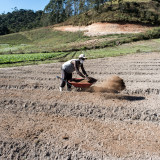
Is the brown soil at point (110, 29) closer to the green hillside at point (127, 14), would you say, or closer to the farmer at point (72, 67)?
the green hillside at point (127, 14)

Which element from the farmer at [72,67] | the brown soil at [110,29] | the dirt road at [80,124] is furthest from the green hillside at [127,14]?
the farmer at [72,67]

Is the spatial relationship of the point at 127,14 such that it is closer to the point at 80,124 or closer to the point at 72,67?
the point at 72,67

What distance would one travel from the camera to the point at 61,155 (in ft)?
15.2

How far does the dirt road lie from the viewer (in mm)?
4695

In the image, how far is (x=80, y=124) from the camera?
19.3 ft

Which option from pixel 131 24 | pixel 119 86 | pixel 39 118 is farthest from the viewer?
pixel 131 24

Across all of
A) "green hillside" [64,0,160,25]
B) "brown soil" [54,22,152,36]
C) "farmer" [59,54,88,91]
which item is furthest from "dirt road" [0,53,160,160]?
"green hillside" [64,0,160,25]

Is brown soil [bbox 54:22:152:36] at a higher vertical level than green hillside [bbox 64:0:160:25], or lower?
lower

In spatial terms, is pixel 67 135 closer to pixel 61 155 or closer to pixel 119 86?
pixel 61 155

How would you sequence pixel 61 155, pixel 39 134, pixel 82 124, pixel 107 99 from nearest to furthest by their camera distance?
pixel 61 155
pixel 39 134
pixel 82 124
pixel 107 99

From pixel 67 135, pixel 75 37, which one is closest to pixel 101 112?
pixel 67 135

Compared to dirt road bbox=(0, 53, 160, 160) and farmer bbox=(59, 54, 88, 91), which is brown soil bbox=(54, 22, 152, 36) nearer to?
dirt road bbox=(0, 53, 160, 160)

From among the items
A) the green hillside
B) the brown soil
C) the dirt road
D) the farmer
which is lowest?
the dirt road

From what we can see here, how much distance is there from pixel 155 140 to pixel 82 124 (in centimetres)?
214
